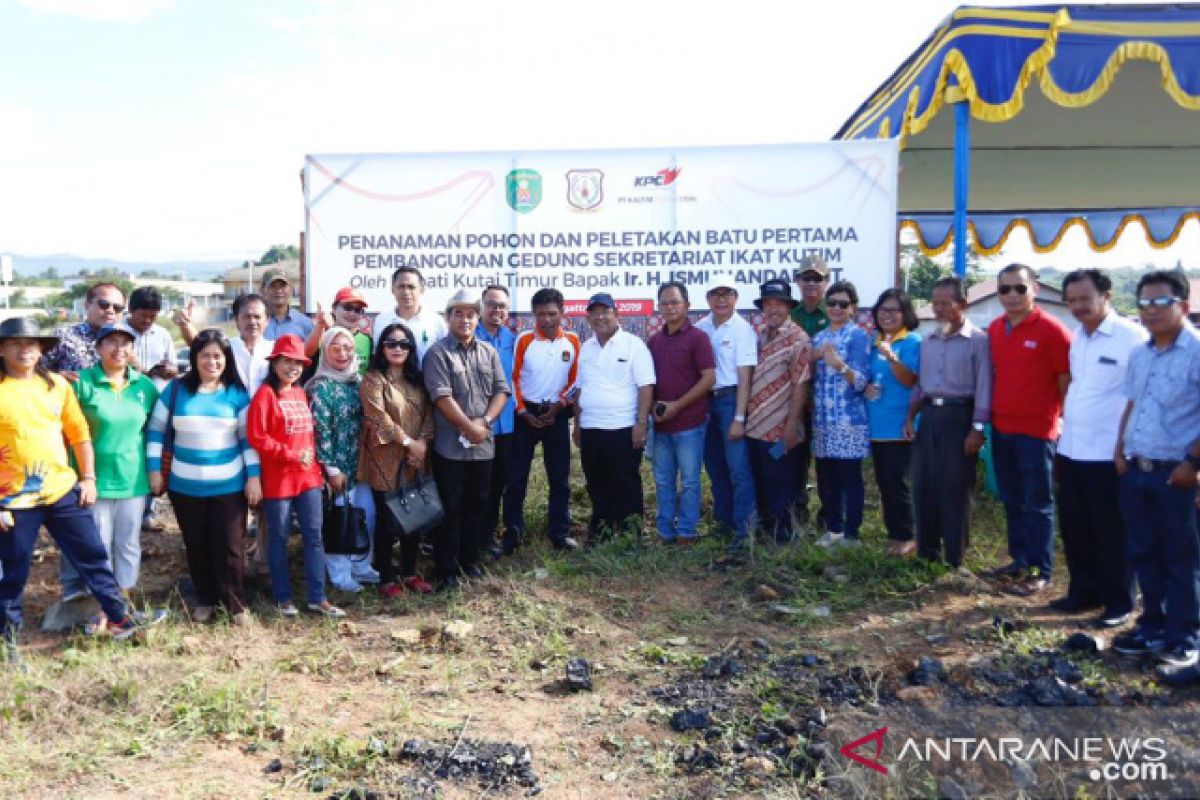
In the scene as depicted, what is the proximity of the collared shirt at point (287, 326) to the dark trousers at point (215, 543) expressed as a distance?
135cm

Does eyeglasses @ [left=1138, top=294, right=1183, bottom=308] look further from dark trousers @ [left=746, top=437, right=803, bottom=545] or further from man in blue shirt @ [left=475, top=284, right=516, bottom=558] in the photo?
man in blue shirt @ [left=475, top=284, right=516, bottom=558]

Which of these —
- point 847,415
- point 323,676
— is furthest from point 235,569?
point 847,415

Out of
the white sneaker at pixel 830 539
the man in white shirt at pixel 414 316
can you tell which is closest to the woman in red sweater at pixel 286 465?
the man in white shirt at pixel 414 316

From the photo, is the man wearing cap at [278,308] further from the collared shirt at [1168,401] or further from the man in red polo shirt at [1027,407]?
the collared shirt at [1168,401]

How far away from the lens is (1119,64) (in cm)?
591

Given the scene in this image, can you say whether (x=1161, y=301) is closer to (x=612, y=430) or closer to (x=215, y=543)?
(x=612, y=430)

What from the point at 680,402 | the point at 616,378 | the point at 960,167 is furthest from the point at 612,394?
the point at 960,167

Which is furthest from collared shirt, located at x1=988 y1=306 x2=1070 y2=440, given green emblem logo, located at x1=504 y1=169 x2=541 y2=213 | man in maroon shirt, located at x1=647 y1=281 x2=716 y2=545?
green emblem logo, located at x1=504 y1=169 x2=541 y2=213

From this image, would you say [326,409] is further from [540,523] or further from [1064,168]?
[1064,168]

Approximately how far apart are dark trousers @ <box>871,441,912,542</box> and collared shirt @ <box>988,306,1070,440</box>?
2.20ft

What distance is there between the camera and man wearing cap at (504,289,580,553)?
18.5 feet

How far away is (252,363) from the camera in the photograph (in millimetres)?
5070

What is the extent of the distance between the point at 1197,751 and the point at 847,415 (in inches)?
101

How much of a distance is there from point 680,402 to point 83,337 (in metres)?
3.60
